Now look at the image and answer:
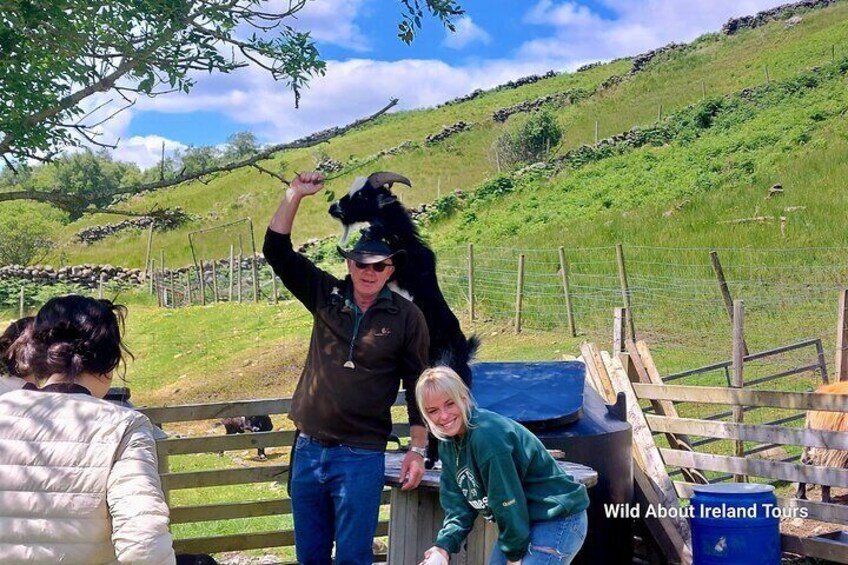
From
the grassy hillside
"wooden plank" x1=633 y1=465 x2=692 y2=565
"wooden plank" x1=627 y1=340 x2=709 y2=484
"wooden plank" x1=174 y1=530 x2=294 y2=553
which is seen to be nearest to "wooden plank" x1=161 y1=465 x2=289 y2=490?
"wooden plank" x1=174 y1=530 x2=294 y2=553

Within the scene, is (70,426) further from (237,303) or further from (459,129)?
(459,129)

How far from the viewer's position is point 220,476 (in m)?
5.88

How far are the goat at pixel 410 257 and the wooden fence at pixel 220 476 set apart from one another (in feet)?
4.01

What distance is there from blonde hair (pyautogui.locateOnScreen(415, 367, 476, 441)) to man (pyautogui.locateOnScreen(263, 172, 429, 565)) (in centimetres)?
47

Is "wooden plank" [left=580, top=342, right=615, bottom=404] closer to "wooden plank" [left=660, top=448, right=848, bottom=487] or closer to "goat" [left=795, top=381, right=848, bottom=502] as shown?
"wooden plank" [left=660, top=448, right=848, bottom=487]

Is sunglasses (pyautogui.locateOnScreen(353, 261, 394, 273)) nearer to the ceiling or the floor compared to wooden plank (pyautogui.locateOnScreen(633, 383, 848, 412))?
nearer to the ceiling

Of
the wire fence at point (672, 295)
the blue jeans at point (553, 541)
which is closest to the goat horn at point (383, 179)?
the blue jeans at point (553, 541)

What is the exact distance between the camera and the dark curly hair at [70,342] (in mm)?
2271

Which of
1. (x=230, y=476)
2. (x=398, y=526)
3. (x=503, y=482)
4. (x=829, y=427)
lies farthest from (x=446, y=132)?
(x=503, y=482)

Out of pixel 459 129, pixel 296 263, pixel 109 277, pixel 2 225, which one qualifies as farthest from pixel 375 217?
pixel 459 129

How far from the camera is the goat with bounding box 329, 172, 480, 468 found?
16.1ft

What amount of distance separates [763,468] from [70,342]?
4827 mm

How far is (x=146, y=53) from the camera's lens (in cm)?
399

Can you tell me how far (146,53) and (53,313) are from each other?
2031 mm
